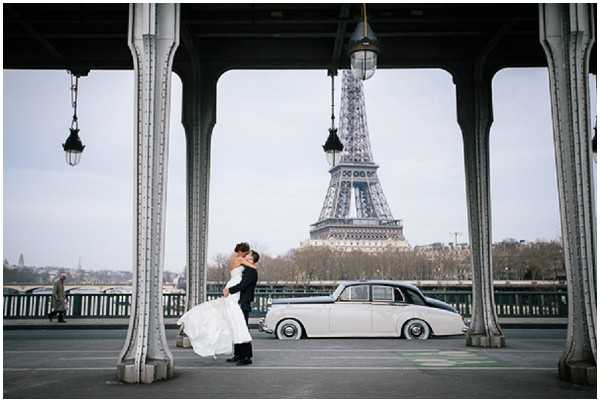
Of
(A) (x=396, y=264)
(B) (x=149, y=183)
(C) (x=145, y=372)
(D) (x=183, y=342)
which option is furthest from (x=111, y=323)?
(A) (x=396, y=264)

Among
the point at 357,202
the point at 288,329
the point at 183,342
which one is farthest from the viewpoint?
the point at 357,202

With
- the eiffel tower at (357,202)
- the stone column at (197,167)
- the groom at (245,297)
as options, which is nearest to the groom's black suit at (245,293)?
the groom at (245,297)

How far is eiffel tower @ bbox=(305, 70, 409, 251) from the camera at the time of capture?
80.8m

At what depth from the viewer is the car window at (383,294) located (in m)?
13.3

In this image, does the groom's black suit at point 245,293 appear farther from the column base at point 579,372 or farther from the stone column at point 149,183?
the column base at point 579,372

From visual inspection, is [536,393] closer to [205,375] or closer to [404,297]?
[205,375]

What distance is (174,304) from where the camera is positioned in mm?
18828

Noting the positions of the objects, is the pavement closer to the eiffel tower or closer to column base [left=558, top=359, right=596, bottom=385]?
column base [left=558, top=359, right=596, bottom=385]

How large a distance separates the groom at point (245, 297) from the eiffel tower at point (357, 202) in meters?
70.1

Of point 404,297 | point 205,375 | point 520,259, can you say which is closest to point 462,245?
point 520,259

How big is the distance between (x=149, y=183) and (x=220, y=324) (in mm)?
2760

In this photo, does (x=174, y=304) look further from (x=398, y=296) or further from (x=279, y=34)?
(x=279, y=34)

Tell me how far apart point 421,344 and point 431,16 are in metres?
6.80

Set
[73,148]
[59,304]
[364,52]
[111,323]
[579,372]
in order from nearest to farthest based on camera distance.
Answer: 1. [579,372]
2. [364,52]
3. [73,148]
4. [111,323]
5. [59,304]
